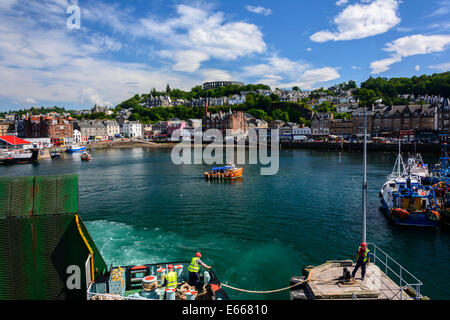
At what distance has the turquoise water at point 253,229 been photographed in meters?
16.5

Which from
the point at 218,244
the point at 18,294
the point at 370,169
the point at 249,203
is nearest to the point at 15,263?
the point at 18,294

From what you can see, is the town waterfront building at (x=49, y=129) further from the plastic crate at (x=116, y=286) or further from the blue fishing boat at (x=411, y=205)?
the plastic crate at (x=116, y=286)

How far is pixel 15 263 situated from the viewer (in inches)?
372

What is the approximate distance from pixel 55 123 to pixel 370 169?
115m

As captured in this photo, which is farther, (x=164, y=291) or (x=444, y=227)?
(x=444, y=227)

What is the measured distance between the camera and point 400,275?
11.6m

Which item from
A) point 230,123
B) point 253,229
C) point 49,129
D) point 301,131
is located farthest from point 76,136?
point 253,229

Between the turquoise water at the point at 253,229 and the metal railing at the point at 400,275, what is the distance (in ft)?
1.84

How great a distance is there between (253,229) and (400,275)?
38.6ft

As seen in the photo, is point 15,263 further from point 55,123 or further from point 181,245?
point 55,123

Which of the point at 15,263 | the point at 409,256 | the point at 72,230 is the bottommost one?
the point at 409,256

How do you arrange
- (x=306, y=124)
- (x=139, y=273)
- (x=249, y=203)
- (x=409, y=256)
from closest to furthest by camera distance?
(x=139, y=273), (x=409, y=256), (x=249, y=203), (x=306, y=124)

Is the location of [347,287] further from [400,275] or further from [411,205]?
[411,205]

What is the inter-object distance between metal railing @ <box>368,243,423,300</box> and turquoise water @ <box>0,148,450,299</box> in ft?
1.84
